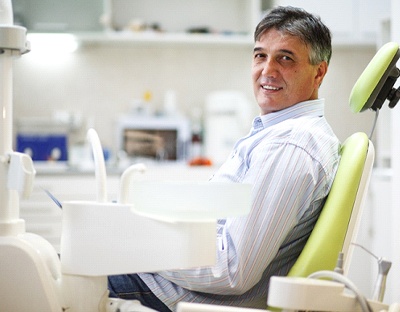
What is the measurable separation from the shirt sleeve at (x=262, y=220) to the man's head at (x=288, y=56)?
0.36m

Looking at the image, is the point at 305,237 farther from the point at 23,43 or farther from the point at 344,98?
the point at 344,98

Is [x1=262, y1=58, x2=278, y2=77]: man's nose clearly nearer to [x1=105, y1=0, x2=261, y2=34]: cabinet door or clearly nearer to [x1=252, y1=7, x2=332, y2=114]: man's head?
[x1=252, y1=7, x2=332, y2=114]: man's head

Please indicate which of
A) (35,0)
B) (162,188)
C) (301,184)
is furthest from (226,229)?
(35,0)

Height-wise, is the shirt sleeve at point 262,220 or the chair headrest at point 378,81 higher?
the chair headrest at point 378,81

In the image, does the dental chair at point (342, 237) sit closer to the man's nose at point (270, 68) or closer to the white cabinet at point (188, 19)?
the man's nose at point (270, 68)

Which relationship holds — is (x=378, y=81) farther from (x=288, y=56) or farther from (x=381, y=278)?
(x=381, y=278)

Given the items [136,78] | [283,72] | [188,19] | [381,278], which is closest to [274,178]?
[381,278]

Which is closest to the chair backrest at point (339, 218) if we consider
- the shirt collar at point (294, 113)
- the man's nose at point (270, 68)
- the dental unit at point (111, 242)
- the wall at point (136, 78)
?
the dental unit at point (111, 242)

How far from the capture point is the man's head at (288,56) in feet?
5.43

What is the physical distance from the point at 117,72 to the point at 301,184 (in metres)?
3.35

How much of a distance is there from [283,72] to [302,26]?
131 millimetres

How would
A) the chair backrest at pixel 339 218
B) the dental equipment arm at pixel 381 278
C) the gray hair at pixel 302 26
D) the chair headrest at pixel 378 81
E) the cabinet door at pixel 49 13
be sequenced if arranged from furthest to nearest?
the cabinet door at pixel 49 13, the gray hair at pixel 302 26, the chair headrest at pixel 378 81, the chair backrest at pixel 339 218, the dental equipment arm at pixel 381 278

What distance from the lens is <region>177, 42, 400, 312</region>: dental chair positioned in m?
0.97

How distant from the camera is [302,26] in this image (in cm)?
164
